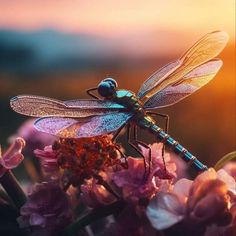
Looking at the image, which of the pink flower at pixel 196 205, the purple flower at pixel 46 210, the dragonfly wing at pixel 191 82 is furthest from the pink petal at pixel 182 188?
the dragonfly wing at pixel 191 82

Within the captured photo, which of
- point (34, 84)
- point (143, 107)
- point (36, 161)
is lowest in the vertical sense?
point (34, 84)

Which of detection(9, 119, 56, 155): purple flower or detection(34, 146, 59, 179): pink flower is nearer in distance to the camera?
detection(34, 146, 59, 179): pink flower

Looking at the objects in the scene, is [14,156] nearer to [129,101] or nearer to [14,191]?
[14,191]

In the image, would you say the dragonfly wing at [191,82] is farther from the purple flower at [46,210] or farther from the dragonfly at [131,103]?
the purple flower at [46,210]

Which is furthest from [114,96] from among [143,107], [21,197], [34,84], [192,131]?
[34,84]

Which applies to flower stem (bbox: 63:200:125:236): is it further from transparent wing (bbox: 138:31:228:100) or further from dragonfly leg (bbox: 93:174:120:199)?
transparent wing (bbox: 138:31:228:100)

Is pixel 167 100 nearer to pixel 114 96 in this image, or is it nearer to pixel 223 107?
pixel 114 96

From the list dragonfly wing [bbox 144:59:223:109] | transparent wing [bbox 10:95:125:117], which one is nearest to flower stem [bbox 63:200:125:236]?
transparent wing [bbox 10:95:125:117]
